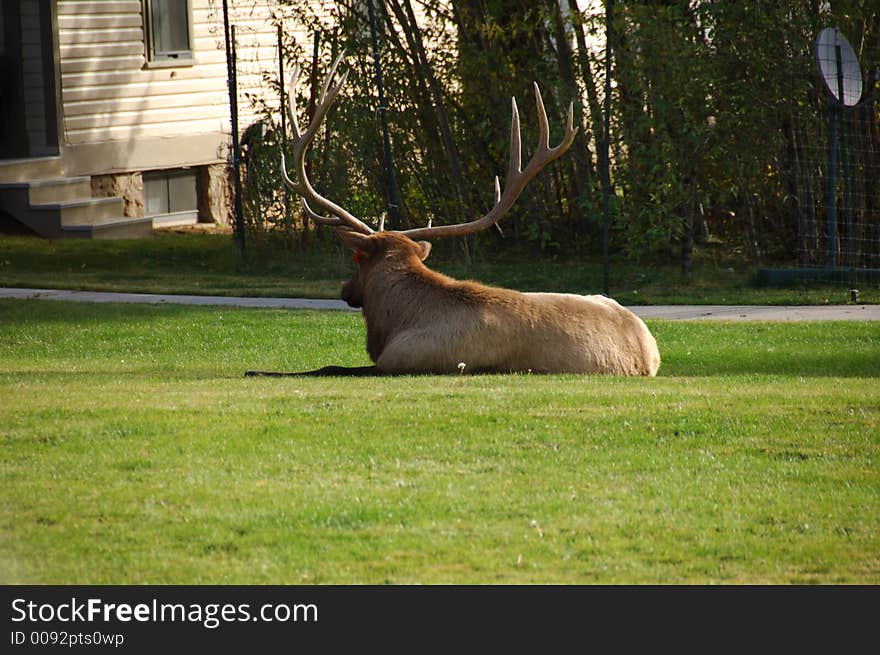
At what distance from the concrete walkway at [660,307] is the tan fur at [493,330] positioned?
4.08m

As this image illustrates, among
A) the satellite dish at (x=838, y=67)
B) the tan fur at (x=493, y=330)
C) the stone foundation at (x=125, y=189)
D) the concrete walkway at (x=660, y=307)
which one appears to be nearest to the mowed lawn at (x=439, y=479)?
the tan fur at (x=493, y=330)

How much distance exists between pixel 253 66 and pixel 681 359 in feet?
40.6

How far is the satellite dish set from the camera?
15.2 meters

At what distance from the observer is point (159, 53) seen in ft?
69.3

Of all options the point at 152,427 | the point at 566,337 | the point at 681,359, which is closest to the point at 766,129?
the point at 681,359

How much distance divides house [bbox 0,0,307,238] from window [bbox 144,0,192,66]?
2cm

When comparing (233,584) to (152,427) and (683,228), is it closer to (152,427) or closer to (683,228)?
(152,427)

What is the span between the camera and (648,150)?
16688 millimetres

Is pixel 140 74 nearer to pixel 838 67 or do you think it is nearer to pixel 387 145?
pixel 387 145

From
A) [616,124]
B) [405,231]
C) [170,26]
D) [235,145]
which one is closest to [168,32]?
[170,26]

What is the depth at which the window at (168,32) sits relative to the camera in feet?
68.8

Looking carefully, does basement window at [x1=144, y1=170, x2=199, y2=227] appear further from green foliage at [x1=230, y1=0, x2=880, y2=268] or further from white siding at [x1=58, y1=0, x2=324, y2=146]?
green foliage at [x1=230, y1=0, x2=880, y2=268]

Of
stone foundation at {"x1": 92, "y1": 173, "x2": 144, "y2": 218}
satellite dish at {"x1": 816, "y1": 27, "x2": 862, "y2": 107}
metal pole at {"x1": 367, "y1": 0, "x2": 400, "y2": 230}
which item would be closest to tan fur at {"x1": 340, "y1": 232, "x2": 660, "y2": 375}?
satellite dish at {"x1": 816, "y1": 27, "x2": 862, "y2": 107}

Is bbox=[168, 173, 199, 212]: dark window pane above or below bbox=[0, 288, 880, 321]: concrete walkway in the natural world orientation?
above
